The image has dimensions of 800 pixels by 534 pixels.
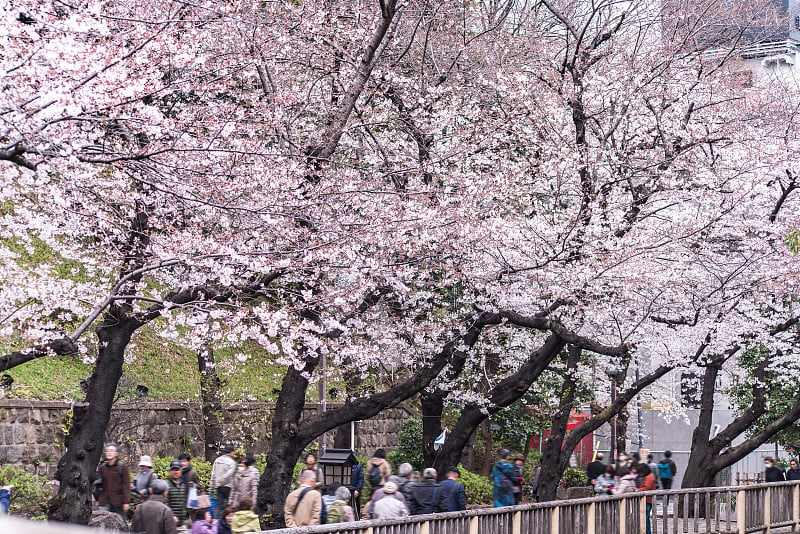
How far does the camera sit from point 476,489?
25.4 m

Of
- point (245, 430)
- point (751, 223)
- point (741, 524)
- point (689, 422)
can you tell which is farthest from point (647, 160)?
point (689, 422)

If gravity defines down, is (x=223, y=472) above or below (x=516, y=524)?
above

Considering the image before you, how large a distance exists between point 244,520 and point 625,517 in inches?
283

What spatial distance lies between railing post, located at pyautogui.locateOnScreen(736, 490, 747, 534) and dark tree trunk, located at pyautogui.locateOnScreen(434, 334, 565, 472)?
425 centimetres

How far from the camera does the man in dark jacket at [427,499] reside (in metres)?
11.4

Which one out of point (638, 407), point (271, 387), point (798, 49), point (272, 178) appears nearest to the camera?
point (272, 178)

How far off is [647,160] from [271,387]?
A: 1373 cm

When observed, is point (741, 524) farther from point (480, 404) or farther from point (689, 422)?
point (689, 422)

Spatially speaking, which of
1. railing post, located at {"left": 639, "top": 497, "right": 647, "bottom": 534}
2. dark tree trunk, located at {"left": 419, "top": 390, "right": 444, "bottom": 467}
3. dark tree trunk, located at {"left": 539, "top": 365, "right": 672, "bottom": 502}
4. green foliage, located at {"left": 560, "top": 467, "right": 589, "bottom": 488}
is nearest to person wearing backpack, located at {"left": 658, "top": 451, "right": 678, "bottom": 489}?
dark tree trunk, located at {"left": 539, "top": 365, "right": 672, "bottom": 502}

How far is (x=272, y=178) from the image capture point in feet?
42.1

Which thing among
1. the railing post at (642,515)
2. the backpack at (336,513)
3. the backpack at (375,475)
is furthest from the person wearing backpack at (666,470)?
the backpack at (336,513)

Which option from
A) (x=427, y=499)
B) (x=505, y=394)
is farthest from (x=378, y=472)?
(x=505, y=394)

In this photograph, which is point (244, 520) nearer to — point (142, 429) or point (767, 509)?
point (767, 509)

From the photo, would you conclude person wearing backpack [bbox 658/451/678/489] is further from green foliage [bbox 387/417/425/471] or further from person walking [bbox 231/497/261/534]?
person walking [bbox 231/497/261/534]
